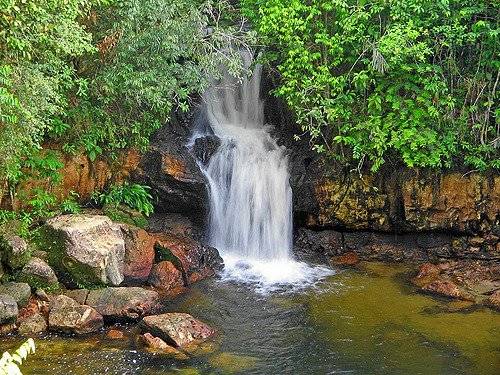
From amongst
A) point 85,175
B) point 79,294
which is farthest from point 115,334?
point 85,175

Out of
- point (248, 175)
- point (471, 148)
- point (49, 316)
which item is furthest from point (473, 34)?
point (49, 316)

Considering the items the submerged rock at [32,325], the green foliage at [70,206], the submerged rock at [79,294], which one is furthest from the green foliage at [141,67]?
the submerged rock at [32,325]

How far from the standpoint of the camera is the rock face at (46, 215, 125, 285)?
390 inches

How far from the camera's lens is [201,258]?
12.3m

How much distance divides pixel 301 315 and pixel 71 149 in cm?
609

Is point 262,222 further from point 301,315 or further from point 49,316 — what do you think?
point 49,316

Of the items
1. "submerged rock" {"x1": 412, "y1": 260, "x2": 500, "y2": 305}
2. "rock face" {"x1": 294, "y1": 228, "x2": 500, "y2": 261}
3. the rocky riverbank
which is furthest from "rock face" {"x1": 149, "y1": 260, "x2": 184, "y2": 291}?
"submerged rock" {"x1": 412, "y1": 260, "x2": 500, "y2": 305}

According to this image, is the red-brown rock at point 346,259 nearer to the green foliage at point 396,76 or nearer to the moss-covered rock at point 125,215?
the green foliage at point 396,76

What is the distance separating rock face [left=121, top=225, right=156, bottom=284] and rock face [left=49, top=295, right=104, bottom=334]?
177 centimetres

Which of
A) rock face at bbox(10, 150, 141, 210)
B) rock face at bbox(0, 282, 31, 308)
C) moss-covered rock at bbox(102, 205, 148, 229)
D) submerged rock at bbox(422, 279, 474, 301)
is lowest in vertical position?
submerged rock at bbox(422, 279, 474, 301)

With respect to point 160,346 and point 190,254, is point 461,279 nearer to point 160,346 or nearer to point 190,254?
point 190,254

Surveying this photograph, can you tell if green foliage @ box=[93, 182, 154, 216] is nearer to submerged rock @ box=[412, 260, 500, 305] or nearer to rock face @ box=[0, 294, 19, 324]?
rock face @ box=[0, 294, 19, 324]

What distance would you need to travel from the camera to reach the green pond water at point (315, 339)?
8.01 meters

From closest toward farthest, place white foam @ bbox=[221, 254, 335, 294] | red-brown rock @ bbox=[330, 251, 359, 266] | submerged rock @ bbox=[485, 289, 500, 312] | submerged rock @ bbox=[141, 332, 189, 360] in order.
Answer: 1. submerged rock @ bbox=[141, 332, 189, 360]
2. submerged rock @ bbox=[485, 289, 500, 312]
3. white foam @ bbox=[221, 254, 335, 294]
4. red-brown rock @ bbox=[330, 251, 359, 266]
